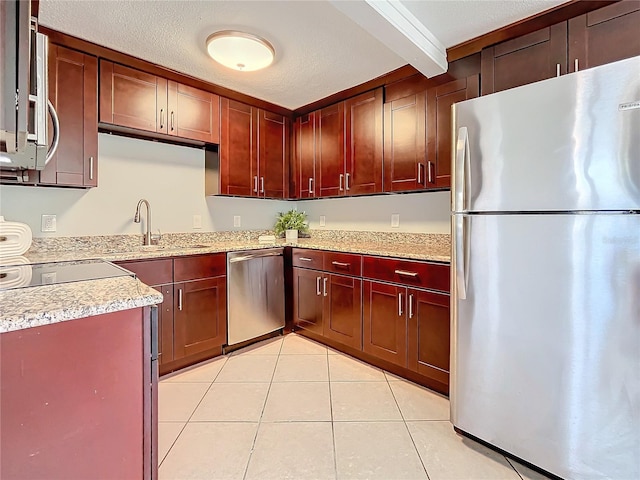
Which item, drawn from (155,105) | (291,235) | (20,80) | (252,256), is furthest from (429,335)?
(155,105)

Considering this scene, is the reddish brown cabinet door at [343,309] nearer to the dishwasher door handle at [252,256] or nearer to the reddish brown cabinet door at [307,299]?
the reddish brown cabinet door at [307,299]

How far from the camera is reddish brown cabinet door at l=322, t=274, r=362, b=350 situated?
258 cm

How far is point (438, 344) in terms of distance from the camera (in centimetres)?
209

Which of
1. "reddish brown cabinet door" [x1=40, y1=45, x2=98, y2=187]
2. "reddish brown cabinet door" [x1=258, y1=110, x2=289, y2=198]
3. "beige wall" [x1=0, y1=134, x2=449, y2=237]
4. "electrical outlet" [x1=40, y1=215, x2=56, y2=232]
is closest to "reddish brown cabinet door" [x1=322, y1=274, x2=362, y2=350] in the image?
"beige wall" [x1=0, y1=134, x2=449, y2=237]

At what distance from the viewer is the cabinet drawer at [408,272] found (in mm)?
2059

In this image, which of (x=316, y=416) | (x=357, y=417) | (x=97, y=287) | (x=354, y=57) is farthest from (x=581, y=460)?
(x=354, y=57)

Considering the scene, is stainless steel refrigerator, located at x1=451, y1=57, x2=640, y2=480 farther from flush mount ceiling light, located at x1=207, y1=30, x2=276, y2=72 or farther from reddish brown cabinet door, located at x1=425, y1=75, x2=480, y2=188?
flush mount ceiling light, located at x1=207, y1=30, x2=276, y2=72

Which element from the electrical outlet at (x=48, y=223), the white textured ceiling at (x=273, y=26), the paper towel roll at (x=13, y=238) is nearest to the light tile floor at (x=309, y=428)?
the paper towel roll at (x=13, y=238)

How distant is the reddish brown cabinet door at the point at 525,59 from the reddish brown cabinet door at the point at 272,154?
1933mm

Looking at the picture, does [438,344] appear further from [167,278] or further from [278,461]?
[167,278]

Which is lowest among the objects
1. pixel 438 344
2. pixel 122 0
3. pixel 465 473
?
pixel 465 473

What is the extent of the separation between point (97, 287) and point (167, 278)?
4.40 feet

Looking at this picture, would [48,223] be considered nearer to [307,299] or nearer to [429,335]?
[307,299]

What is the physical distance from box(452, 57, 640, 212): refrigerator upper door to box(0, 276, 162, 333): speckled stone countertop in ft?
4.64
